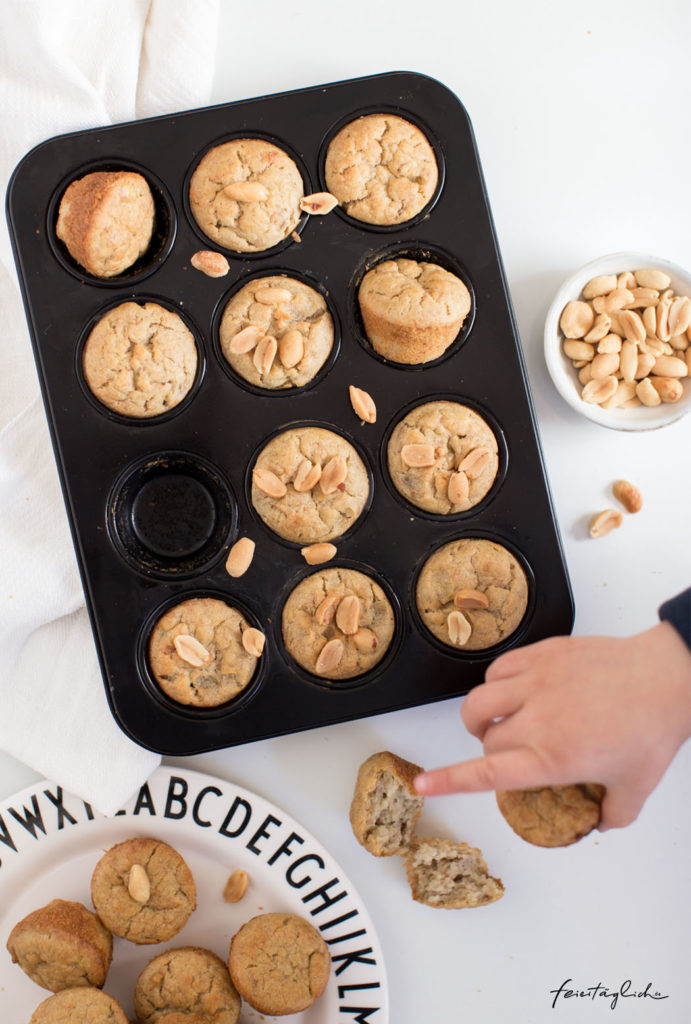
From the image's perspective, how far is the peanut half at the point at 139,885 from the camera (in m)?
1.95

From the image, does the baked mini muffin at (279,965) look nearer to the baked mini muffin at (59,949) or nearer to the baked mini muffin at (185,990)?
the baked mini muffin at (185,990)

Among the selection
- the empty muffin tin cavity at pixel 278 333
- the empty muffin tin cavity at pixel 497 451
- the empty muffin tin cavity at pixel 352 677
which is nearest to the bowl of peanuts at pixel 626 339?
the empty muffin tin cavity at pixel 497 451

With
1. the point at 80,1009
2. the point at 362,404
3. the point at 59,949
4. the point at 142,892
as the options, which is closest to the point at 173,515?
the point at 362,404

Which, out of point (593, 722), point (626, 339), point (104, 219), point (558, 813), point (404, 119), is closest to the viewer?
point (593, 722)

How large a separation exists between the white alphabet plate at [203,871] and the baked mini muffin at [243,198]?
4.71 feet

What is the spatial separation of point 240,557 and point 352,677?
0.42 meters

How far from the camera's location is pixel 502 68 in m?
2.14

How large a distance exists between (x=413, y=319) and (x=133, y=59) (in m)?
1.03

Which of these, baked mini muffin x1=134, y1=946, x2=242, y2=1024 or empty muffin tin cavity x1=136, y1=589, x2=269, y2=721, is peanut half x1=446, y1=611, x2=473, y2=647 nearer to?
empty muffin tin cavity x1=136, y1=589, x2=269, y2=721

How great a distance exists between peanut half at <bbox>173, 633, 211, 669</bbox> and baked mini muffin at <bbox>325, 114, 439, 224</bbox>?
1.15 metres

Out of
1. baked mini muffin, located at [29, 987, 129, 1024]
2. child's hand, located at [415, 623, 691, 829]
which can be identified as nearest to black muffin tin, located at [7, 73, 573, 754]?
child's hand, located at [415, 623, 691, 829]

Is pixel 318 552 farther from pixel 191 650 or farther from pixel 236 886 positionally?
pixel 236 886

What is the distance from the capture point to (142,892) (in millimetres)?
1947

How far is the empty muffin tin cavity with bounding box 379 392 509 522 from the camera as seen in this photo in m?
1.90
